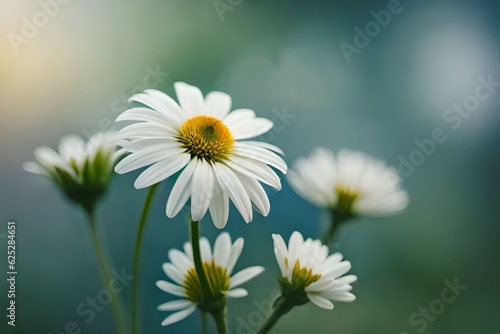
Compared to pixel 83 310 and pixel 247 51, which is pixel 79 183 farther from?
pixel 247 51

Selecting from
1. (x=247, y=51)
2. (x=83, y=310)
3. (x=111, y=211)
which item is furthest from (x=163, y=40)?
(x=83, y=310)
